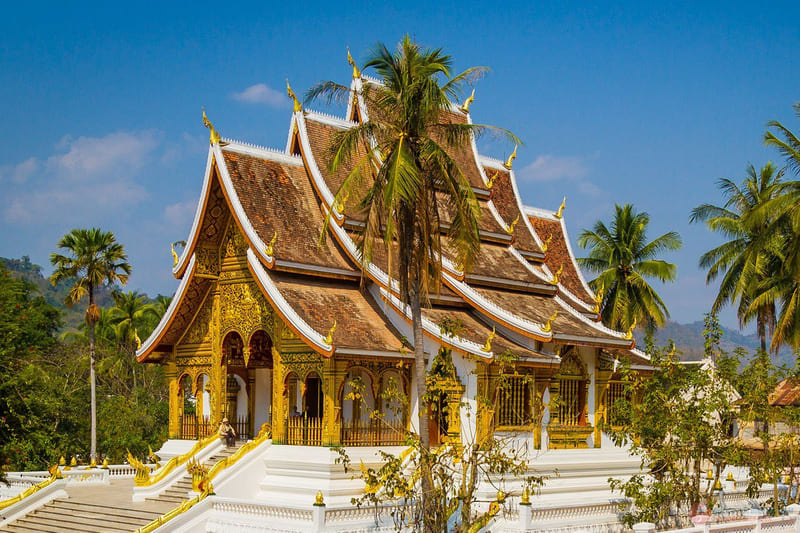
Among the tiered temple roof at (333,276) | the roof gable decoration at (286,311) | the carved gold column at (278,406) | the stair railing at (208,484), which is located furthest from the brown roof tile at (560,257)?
the stair railing at (208,484)

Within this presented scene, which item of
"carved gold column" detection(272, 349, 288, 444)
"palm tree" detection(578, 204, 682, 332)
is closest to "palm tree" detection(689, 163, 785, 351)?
"palm tree" detection(578, 204, 682, 332)

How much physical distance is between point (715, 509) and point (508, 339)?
182 inches

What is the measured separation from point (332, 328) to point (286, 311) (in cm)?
110

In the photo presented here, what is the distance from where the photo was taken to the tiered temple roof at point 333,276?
691 inches

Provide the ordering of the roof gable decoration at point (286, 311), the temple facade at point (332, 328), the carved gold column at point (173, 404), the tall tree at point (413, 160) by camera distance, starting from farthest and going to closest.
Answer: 1. the carved gold column at point (173, 404)
2. the temple facade at point (332, 328)
3. the roof gable decoration at point (286, 311)
4. the tall tree at point (413, 160)

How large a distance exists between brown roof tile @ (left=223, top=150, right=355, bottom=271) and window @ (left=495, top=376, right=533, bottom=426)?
3.78 m

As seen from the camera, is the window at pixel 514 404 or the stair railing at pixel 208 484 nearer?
the stair railing at pixel 208 484

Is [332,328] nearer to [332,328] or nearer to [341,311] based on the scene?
[332,328]

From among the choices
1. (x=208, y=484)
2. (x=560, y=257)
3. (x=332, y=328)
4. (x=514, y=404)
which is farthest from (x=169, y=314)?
(x=560, y=257)

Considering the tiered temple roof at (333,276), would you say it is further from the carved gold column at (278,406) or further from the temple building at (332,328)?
the carved gold column at (278,406)

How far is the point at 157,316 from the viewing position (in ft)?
134

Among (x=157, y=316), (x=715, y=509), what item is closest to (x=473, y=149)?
(x=715, y=509)

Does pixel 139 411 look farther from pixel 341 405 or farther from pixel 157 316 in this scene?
pixel 341 405

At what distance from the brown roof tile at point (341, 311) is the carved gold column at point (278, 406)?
3.60 feet
